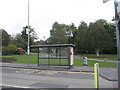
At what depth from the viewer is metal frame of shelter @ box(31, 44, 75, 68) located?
1731cm

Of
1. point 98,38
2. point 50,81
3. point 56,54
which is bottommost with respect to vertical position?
point 50,81

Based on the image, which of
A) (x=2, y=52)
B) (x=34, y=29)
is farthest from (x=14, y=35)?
(x=2, y=52)

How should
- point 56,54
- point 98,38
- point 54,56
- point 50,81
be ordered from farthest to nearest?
point 98,38, point 54,56, point 56,54, point 50,81

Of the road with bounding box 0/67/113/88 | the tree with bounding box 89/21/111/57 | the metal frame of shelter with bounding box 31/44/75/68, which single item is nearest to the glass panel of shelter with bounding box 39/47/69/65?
the metal frame of shelter with bounding box 31/44/75/68

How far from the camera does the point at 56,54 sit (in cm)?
1828

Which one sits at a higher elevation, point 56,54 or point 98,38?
point 98,38

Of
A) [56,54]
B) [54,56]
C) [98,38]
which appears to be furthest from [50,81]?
[98,38]

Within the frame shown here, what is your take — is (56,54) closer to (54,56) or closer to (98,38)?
(54,56)

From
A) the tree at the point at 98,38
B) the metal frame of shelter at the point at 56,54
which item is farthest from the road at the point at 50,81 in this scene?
the tree at the point at 98,38

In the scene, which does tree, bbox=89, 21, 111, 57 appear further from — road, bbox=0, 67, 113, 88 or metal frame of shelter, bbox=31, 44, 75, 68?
road, bbox=0, 67, 113, 88

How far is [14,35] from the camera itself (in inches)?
2734

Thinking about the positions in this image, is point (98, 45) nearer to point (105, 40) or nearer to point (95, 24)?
point (105, 40)

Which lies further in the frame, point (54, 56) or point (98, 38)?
point (98, 38)

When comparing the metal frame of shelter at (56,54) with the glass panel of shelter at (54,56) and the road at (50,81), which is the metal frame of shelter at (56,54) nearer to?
the glass panel of shelter at (54,56)
